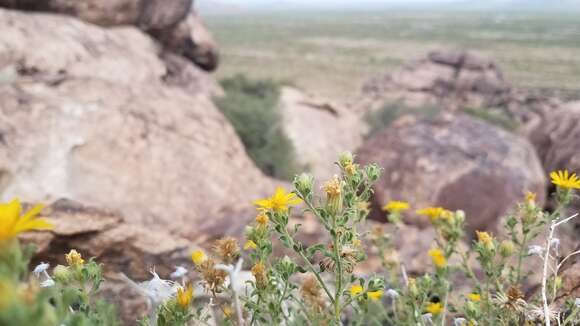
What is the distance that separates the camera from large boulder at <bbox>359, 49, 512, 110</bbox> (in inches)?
866

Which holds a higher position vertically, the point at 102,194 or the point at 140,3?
the point at 140,3

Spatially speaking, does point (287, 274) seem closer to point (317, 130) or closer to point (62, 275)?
point (62, 275)

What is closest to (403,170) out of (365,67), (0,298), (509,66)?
(0,298)

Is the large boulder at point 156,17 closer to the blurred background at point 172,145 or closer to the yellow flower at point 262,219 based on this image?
the blurred background at point 172,145

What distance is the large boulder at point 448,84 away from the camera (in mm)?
22000

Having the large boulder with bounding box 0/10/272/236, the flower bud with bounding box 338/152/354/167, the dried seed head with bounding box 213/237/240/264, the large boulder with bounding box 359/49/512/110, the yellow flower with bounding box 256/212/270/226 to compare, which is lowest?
the large boulder with bounding box 359/49/512/110

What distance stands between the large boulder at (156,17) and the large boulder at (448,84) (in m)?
9.70

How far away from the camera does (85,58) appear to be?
7.95m

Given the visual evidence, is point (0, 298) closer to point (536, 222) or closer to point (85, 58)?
point (536, 222)

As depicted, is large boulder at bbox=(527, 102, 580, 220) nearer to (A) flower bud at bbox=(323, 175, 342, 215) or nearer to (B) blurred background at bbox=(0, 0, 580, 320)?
(B) blurred background at bbox=(0, 0, 580, 320)

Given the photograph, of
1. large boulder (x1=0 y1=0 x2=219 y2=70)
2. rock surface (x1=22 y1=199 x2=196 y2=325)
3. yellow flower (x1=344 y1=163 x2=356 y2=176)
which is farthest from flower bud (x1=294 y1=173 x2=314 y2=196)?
large boulder (x1=0 y1=0 x2=219 y2=70)

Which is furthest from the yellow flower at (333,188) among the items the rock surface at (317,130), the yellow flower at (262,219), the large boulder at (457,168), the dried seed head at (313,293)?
the rock surface at (317,130)

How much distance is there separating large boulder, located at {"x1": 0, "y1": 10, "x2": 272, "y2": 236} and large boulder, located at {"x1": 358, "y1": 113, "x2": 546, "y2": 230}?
1859 millimetres

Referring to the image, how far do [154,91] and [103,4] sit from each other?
4760 millimetres
